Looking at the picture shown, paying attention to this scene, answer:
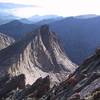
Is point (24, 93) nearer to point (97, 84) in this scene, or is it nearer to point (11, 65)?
point (97, 84)

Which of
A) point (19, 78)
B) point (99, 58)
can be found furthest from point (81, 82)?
point (19, 78)

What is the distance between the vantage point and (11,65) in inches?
7756

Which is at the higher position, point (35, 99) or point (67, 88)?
point (67, 88)

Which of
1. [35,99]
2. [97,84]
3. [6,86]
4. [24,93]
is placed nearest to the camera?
[97,84]

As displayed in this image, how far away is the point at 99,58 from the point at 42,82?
3240 cm

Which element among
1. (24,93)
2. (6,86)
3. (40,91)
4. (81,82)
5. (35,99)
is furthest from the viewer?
(6,86)

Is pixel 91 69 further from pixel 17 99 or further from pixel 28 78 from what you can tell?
pixel 28 78

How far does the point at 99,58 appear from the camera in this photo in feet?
214

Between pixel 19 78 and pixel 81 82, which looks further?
pixel 19 78

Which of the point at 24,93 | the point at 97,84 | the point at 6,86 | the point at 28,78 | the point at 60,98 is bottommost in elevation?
the point at 28,78

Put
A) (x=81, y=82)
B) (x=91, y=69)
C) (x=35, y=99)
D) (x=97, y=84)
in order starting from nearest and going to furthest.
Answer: (x=97, y=84) < (x=81, y=82) < (x=91, y=69) < (x=35, y=99)

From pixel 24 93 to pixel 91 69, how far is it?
34.7 meters

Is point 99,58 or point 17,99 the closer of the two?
point 99,58

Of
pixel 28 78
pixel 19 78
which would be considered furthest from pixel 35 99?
pixel 28 78
